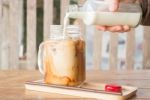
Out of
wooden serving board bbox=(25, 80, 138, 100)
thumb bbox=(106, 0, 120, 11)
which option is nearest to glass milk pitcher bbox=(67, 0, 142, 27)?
thumb bbox=(106, 0, 120, 11)

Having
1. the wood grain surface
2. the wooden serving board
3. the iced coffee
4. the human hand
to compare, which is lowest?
the wood grain surface

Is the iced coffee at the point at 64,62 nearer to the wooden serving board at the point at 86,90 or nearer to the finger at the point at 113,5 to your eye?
the wooden serving board at the point at 86,90

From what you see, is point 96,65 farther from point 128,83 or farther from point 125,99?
point 125,99

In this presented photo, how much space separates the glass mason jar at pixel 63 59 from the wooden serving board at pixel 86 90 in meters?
0.02

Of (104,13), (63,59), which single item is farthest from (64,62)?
(104,13)

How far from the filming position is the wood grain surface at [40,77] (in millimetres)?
1050

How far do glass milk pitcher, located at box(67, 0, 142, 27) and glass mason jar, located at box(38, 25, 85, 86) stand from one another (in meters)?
0.07

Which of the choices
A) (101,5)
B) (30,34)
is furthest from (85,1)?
(30,34)

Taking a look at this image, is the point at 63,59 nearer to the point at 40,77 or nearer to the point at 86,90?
the point at 86,90

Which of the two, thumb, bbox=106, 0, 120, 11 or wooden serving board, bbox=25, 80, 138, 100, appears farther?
thumb, bbox=106, 0, 120, 11

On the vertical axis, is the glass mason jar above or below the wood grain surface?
above

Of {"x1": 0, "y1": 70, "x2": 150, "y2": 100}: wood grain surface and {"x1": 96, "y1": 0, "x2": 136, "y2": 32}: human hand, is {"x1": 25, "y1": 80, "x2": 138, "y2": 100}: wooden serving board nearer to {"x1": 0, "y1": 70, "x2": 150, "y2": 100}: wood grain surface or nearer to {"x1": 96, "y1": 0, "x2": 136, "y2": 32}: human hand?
{"x1": 0, "y1": 70, "x2": 150, "y2": 100}: wood grain surface

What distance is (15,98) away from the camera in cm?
102

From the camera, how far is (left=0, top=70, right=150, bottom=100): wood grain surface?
105cm
